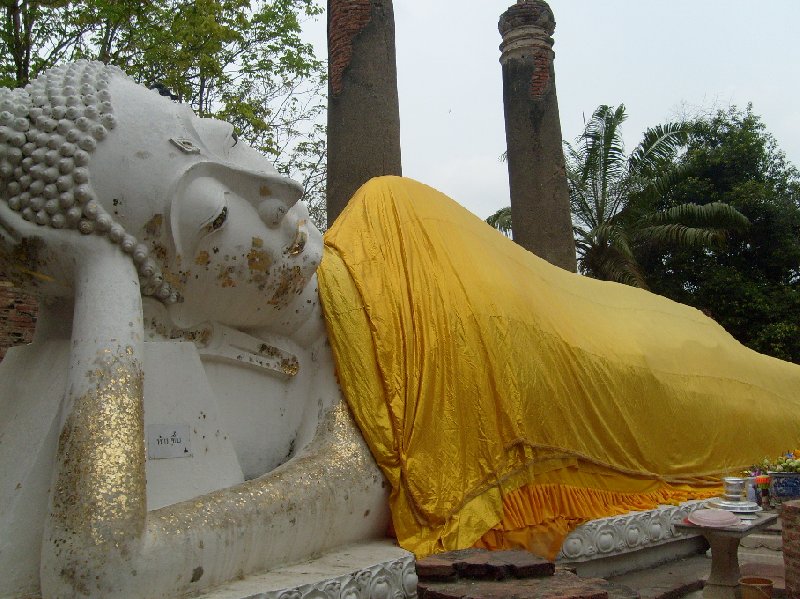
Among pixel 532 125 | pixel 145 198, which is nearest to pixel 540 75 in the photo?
pixel 532 125

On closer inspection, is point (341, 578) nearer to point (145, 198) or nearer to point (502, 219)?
point (145, 198)

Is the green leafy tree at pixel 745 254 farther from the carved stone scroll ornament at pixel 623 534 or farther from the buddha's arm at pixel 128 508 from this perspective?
the buddha's arm at pixel 128 508

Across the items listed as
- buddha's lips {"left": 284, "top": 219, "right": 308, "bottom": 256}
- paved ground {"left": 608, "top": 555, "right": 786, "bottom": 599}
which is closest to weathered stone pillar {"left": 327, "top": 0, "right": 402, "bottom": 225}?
buddha's lips {"left": 284, "top": 219, "right": 308, "bottom": 256}

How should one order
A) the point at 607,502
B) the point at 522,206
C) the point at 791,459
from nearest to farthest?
the point at 607,502 < the point at 791,459 < the point at 522,206

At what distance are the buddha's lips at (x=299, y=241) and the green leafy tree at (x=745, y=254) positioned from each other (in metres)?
12.4

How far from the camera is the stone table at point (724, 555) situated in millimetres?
2863

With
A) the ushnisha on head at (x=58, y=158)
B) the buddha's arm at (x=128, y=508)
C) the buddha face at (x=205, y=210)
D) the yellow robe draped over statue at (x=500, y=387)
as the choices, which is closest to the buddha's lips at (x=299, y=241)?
the buddha face at (x=205, y=210)

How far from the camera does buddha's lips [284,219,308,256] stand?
2.73 m

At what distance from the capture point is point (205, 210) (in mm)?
2451

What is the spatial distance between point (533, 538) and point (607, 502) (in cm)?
57

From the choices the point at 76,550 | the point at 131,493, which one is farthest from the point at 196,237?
the point at 76,550

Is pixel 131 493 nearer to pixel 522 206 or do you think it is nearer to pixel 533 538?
pixel 533 538

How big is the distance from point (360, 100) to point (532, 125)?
2.75 metres

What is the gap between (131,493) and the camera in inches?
77.6
